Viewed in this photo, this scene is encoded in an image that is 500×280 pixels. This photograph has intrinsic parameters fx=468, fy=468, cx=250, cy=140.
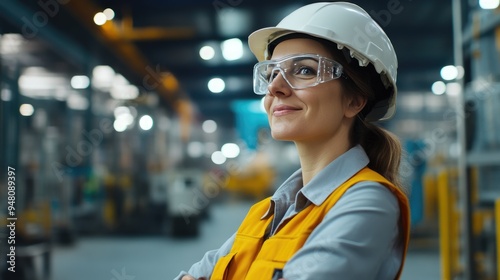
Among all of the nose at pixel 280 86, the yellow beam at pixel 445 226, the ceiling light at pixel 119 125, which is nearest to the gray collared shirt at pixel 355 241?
the nose at pixel 280 86

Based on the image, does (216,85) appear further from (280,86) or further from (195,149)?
(280,86)

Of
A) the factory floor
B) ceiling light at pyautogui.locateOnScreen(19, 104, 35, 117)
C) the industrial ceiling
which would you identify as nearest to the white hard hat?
the industrial ceiling

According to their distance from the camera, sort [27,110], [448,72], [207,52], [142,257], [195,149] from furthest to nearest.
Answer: [195,149], [448,72], [207,52], [142,257], [27,110]

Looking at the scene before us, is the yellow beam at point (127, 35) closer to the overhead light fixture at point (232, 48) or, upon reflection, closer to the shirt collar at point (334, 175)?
the overhead light fixture at point (232, 48)

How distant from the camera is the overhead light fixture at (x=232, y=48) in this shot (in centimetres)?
639

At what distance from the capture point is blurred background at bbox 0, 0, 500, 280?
10.6 feet

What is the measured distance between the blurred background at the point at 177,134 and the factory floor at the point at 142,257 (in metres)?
0.03

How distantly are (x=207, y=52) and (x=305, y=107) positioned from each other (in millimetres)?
5936

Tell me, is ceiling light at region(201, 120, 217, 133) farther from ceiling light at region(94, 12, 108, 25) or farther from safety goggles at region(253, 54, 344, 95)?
safety goggles at region(253, 54, 344, 95)

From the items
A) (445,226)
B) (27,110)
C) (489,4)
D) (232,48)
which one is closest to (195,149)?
(232,48)

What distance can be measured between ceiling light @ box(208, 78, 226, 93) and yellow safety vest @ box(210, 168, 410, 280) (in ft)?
22.0

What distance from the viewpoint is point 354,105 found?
3.69 ft

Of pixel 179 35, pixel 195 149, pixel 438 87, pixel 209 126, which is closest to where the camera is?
pixel 179 35

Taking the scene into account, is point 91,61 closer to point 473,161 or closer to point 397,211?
point 473,161
